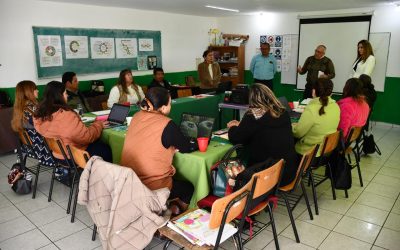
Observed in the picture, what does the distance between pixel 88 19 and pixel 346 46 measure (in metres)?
4.99

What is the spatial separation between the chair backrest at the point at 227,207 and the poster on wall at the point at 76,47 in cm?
487

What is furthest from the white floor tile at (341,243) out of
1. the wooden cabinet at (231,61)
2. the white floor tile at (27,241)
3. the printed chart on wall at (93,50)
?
the wooden cabinet at (231,61)

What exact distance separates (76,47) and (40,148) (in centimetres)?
302

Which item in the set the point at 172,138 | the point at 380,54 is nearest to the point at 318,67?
the point at 380,54

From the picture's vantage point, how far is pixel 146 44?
697cm

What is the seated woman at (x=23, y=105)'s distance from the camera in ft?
11.0

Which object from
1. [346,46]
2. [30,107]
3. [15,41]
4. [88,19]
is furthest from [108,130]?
[346,46]

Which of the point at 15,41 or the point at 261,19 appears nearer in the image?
the point at 15,41

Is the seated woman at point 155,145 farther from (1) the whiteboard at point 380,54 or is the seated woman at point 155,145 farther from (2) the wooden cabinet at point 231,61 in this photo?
(2) the wooden cabinet at point 231,61

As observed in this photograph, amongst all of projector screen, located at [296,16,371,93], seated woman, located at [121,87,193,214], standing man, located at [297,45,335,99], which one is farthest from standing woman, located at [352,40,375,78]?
seated woman, located at [121,87,193,214]

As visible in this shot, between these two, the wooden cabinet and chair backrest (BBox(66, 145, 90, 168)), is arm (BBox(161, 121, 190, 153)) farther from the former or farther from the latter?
the wooden cabinet

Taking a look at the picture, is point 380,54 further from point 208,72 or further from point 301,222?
point 301,222

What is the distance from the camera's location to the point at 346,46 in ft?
21.5

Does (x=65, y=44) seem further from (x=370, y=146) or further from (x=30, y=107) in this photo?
(x=370, y=146)
